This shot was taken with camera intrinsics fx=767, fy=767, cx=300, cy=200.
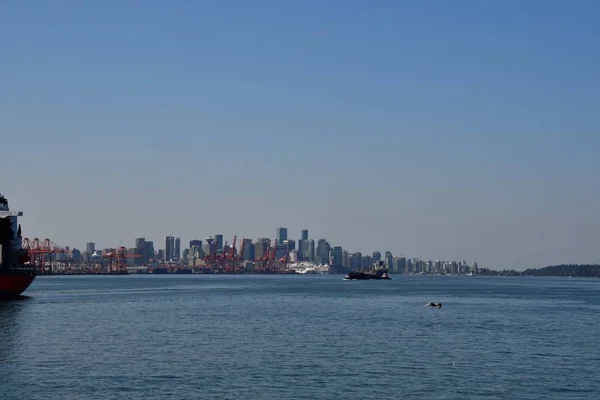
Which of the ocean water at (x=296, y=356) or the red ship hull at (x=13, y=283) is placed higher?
the red ship hull at (x=13, y=283)

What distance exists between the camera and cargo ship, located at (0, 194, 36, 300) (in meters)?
146

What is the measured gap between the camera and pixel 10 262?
15150cm

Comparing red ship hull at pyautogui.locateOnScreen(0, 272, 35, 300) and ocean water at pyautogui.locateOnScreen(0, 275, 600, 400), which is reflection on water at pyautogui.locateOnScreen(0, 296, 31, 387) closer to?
Result: ocean water at pyautogui.locateOnScreen(0, 275, 600, 400)

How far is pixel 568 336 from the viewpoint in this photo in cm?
9038

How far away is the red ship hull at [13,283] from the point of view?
495 feet

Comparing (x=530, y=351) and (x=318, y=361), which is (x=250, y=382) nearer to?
(x=318, y=361)

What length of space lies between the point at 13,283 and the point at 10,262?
5.25m

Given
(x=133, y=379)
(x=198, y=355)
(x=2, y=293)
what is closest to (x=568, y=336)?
(x=198, y=355)

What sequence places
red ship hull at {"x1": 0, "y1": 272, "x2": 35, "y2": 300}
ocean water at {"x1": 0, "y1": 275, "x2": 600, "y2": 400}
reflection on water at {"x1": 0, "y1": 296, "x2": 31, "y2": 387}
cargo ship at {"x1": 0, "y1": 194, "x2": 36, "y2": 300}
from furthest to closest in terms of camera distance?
red ship hull at {"x1": 0, "y1": 272, "x2": 35, "y2": 300} → cargo ship at {"x1": 0, "y1": 194, "x2": 36, "y2": 300} → reflection on water at {"x1": 0, "y1": 296, "x2": 31, "y2": 387} → ocean water at {"x1": 0, "y1": 275, "x2": 600, "y2": 400}

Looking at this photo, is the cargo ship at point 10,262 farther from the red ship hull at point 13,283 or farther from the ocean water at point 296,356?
the ocean water at point 296,356

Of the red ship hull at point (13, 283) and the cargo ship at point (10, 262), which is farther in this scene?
the red ship hull at point (13, 283)

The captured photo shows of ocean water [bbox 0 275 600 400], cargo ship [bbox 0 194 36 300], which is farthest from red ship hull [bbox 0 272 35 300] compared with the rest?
ocean water [bbox 0 275 600 400]

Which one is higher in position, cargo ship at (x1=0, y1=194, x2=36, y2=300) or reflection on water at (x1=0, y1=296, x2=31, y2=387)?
cargo ship at (x1=0, y1=194, x2=36, y2=300)

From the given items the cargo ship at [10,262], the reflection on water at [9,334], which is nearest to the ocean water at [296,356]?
the reflection on water at [9,334]
